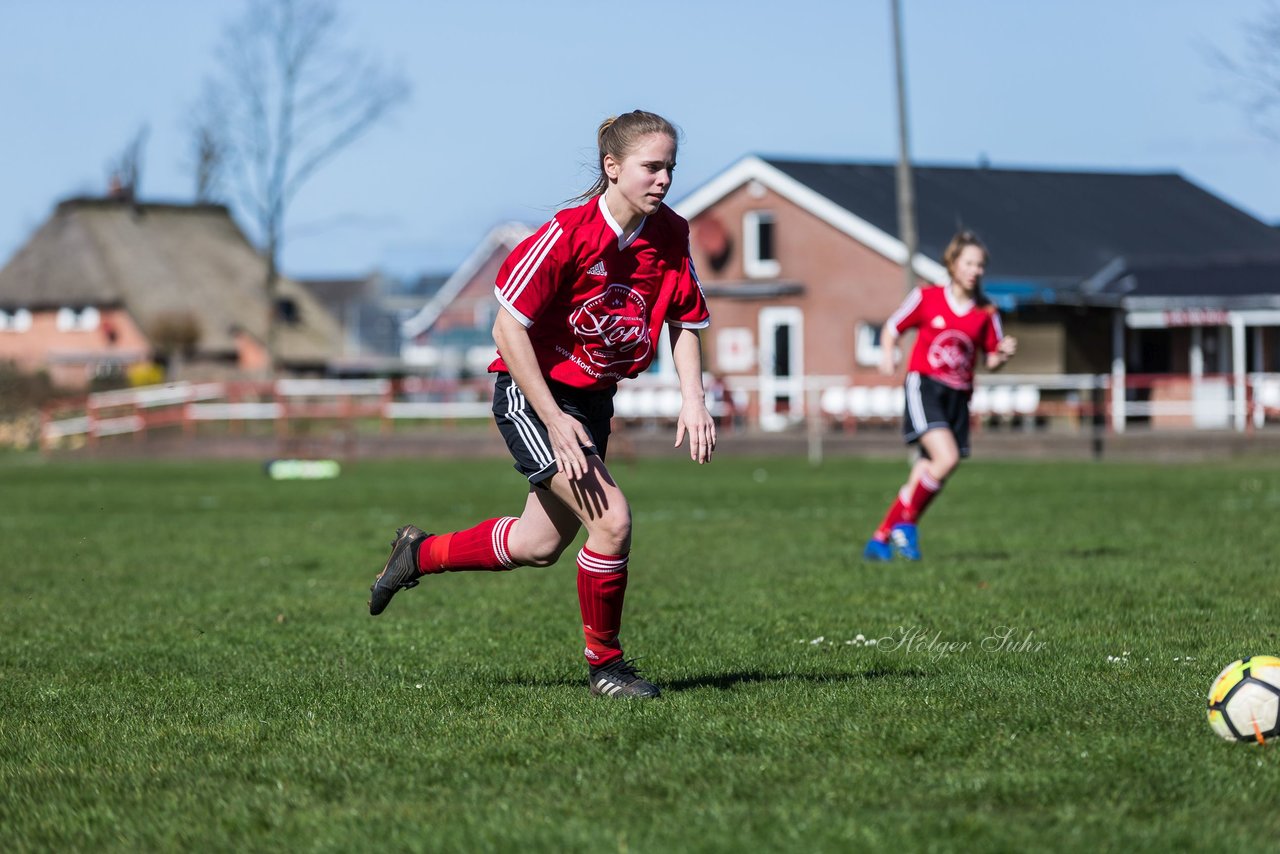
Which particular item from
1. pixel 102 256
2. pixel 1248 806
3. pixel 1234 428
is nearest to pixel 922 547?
pixel 1248 806

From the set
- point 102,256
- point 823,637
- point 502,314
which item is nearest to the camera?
point 502,314

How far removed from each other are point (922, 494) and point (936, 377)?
784 millimetres

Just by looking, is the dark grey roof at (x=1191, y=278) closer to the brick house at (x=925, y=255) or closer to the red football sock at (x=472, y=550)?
the brick house at (x=925, y=255)

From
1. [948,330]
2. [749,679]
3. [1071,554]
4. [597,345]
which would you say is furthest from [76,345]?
[597,345]

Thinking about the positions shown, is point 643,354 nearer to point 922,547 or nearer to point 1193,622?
point 1193,622

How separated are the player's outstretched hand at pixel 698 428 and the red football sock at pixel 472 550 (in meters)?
0.89

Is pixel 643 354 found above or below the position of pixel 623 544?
above

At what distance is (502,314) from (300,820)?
2096mm

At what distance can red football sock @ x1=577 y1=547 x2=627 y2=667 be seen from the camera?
6.11m

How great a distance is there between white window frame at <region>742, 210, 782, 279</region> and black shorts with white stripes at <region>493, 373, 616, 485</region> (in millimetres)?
38019

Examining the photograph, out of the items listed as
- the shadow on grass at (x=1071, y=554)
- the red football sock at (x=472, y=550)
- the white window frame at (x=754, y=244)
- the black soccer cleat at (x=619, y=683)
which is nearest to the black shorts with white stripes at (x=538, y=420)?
the red football sock at (x=472, y=550)

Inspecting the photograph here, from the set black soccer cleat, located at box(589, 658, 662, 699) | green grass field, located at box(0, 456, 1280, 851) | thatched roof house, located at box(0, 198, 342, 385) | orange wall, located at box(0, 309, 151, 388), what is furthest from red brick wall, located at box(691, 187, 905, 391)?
orange wall, located at box(0, 309, 151, 388)

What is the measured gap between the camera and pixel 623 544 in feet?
19.9

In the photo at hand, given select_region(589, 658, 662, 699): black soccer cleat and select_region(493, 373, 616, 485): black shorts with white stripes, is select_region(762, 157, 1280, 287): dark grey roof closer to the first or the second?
select_region(493, 373, 616, 485): black shorts with white stripes
